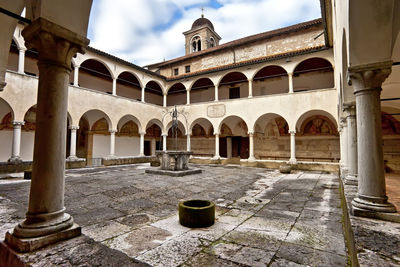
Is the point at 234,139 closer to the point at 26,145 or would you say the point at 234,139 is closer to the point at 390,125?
the point at 390,125

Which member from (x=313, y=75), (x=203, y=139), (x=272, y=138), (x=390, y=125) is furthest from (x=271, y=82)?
(x=390, y=125)

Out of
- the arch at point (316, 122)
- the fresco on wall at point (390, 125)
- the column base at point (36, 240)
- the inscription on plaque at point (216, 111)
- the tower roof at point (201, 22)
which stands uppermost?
the tower roof at point (201, 22)

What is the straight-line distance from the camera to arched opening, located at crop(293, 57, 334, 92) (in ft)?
50.4

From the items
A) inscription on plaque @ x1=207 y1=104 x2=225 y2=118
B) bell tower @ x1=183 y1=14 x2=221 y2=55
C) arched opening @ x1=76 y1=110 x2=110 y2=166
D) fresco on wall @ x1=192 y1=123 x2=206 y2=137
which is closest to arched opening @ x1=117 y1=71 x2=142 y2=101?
arched opening @ x1=76 y1=110 x2=110 y2=166

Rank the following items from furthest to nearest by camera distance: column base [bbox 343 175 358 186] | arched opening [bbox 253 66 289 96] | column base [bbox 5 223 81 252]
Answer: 1. arched opening [bbox 253 66 289 96]
2. column base [bbox 343 175 358 186]
3. column base [bbox 5 223 81 252]

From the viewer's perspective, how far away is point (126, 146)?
2006 centimetres

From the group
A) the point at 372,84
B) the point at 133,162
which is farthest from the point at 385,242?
the point at 133,162

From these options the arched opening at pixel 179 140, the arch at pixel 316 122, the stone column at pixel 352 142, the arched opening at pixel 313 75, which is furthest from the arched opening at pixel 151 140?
the stone column at pixel 352 142

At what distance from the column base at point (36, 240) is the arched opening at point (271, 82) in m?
16.4

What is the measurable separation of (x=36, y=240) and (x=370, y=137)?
4854 mm

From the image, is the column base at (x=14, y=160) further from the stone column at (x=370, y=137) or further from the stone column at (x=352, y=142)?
the stone column at (x=352, y=142)

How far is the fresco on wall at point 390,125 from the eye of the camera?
1115 centimetres

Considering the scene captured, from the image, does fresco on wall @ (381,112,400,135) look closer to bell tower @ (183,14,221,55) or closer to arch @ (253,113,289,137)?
arch @ (253,113,289,137)

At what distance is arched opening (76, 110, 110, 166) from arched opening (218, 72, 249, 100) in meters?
10.7
